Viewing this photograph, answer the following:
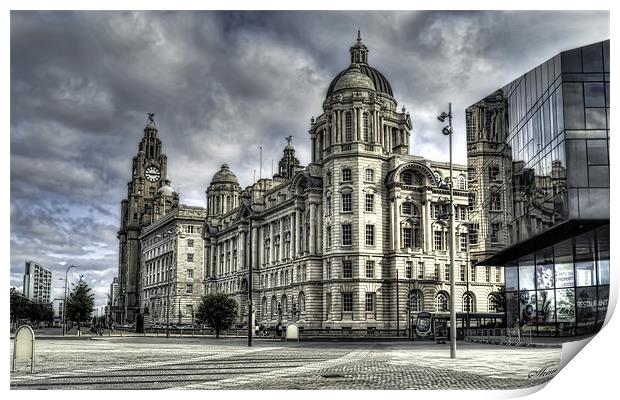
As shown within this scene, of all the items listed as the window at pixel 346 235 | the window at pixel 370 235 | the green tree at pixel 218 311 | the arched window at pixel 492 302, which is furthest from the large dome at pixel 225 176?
the arched window at pixel 492 302

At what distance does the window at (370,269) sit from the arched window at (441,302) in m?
9.48

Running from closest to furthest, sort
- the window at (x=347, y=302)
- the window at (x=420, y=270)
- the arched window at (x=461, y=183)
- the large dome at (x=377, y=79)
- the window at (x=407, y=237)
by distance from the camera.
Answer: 1. the window at (x=347, y=302)
2. the window at (x=420, y=270)
3. the window at (x=407, y=237)
4. the arched window at (x=461, y=183)
5. the large dome at (x=377, y=79)

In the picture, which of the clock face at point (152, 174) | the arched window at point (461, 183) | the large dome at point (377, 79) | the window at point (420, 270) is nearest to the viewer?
the window at point (420, 270)

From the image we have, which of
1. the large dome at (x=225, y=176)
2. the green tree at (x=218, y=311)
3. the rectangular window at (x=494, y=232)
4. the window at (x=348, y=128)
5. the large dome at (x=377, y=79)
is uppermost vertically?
the large dome at (x=377, y=79)

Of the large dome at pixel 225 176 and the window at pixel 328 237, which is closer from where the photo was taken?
the window at pixel 328 237

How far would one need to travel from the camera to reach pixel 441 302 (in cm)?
9344

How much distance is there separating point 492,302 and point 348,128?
3117 cm

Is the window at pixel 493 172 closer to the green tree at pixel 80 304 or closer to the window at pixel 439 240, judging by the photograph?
the window at pixel 439 240

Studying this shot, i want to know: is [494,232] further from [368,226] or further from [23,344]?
[23,344]

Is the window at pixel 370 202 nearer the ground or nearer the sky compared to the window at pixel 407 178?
nearer the ground

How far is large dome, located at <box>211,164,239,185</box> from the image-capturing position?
142m

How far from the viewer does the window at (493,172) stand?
55.2 metres

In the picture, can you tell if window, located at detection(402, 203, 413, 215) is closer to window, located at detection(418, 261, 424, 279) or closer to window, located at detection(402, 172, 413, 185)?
window, located at detection(402, 172, 413, 185)
